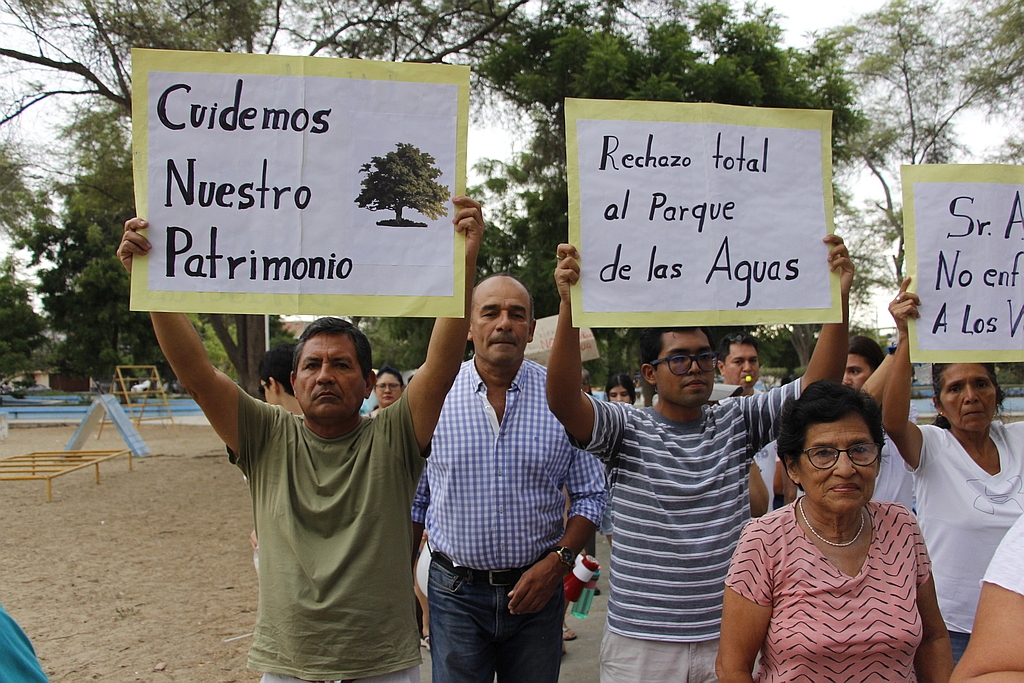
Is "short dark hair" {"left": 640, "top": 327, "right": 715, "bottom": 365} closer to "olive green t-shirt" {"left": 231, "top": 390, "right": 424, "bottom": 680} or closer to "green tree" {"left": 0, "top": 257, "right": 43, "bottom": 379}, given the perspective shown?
"olive green t-shirt" {"left": 231, "top": 390, "right": 424, "bottom": 680}

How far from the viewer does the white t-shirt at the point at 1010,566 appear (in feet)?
4.89

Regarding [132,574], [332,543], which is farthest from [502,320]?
[132,574]

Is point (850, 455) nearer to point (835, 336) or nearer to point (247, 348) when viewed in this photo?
point (835, 336)

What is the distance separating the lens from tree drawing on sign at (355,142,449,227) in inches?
90.4

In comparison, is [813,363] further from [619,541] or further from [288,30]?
[288,30]

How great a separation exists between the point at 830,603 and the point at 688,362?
3.04 ft

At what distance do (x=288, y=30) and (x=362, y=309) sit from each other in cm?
1268

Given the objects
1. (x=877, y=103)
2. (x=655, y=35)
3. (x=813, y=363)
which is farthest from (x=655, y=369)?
(x=877, y=103)

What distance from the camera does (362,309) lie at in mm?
2186

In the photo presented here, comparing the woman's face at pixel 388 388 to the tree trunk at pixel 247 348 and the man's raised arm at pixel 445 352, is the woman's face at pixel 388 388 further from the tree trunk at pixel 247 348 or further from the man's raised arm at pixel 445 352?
the tree trunk at pixel 247 348

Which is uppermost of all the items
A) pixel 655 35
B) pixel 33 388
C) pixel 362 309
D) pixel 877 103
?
pixel 877 103

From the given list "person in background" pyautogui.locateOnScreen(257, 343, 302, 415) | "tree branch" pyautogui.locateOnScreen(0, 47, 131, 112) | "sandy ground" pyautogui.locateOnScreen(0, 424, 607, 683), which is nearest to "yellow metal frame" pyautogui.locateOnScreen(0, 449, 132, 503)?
"sandy ground" pyautogui.locateOnScreen(0, 424, 607, 683)

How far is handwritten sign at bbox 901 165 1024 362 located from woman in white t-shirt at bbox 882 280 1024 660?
97 mm

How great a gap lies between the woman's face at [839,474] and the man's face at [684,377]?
Result: 1.65ft
